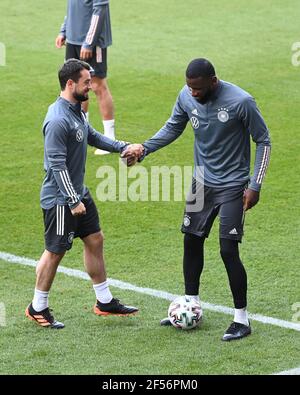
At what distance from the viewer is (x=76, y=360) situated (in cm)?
811

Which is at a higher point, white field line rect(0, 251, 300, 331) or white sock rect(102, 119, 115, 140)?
white sock rect(102, 119, 115, 140)

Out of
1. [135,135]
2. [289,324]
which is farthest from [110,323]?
[135,135]

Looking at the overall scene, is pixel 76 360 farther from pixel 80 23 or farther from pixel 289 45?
pixel 289 45

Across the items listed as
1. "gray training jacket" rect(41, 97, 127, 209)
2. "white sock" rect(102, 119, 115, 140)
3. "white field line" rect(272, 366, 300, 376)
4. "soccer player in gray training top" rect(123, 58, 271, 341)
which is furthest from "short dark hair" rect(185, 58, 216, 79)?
"white sock" rect(102, 119, 115, 140)

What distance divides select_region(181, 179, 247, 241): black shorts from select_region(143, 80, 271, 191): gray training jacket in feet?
0.22

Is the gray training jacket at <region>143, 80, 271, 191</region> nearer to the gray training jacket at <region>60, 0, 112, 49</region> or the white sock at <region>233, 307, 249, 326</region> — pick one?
the white sock at <region>233, 307, 249, 326</region>

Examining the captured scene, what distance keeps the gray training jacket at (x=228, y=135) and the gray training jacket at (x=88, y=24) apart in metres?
4.78

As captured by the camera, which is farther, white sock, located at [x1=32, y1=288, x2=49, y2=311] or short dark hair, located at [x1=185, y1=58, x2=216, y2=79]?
white sock, located at [x1=32, y1=288, x2=49, y2=311]

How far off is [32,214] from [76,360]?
3.92 meters

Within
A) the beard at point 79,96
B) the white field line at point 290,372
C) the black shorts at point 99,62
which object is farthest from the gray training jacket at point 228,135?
the black shorts at point 99,62

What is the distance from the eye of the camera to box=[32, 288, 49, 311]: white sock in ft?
29.3

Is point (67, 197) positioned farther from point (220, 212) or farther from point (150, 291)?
point (150, 291)

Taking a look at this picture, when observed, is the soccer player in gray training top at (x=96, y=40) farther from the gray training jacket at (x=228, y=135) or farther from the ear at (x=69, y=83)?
the gray training jacket at (x=228, y=135)

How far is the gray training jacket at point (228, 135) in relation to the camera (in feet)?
28.0
